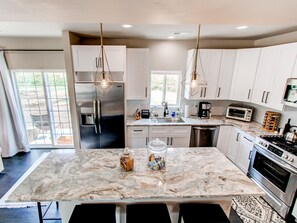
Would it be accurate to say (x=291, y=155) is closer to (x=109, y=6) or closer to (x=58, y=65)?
(x=109, y=6)

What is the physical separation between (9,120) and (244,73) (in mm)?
5471

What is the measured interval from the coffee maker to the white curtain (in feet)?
14.7

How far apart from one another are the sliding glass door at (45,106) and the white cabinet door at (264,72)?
4325mm

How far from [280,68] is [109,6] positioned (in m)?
3.01

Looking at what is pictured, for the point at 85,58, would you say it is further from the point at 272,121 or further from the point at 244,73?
the point at 272,121

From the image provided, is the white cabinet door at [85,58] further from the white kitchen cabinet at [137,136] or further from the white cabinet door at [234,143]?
the white cabinet door at [234,143]

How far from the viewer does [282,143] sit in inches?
Result: 96.4

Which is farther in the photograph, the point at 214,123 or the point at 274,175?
the point at 214,123

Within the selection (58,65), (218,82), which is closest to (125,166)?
(218,82)

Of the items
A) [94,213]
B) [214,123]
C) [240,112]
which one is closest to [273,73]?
[240,112]

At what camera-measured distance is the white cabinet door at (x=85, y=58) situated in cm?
313

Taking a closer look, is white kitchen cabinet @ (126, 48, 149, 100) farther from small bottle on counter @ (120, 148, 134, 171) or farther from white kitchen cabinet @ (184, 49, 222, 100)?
small bottle on counter @ (120, 148, 134, 171)

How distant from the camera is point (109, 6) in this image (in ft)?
3.14

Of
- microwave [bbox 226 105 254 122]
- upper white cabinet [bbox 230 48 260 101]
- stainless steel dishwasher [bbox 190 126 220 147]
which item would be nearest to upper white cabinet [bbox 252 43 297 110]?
upper white cabinet [bbox 230 48 260 101]
